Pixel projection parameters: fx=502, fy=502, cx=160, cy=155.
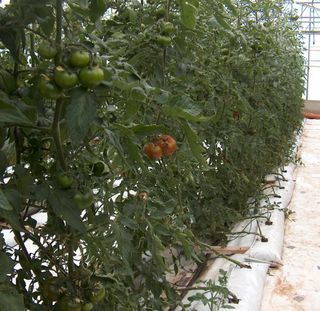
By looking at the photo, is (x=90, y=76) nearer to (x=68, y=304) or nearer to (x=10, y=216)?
(x=10, y=216)

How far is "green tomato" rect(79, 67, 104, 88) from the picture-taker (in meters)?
0.80

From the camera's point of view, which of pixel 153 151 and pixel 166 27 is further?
pixel 166 27

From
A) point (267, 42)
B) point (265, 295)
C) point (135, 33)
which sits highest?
point (267, 42)

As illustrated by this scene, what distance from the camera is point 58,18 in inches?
33.9

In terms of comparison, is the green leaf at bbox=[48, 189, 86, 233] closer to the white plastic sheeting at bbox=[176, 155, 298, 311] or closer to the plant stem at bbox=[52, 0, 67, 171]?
the plant stem at bbox=[52, 0, 67, 171]

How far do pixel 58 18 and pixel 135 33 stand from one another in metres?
0.80

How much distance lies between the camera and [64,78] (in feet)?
2.61

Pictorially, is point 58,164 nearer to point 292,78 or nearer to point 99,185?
point 99,185

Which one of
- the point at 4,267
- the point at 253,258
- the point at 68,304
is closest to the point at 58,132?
the point at 4,267

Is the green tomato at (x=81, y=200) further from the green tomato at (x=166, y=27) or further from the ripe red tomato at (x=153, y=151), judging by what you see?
the green tomato at (x=166, y=27)

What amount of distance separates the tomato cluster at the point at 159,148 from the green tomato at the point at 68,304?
1.30 ft

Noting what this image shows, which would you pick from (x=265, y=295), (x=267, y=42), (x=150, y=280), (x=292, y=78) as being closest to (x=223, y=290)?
(x=150, y=280)

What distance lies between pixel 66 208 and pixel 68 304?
0.81 feet

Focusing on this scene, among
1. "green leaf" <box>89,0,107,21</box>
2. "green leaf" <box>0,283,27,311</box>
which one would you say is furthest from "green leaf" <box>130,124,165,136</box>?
"green leaf" <box>0,283,27,311</box>
